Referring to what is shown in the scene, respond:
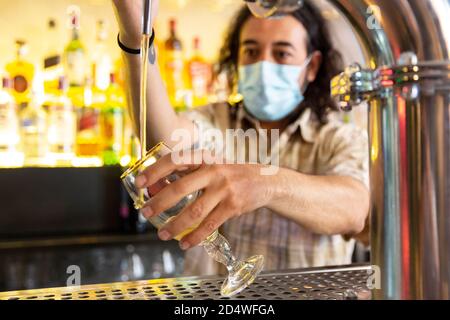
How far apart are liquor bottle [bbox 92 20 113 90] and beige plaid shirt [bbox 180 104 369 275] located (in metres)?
0.79

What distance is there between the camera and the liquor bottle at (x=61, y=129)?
6.53 ft

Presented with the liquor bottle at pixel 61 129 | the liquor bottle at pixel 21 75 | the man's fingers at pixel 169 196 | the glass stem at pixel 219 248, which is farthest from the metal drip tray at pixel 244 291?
the liquor bottle at pixel 21 75

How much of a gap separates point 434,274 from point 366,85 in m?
0.14

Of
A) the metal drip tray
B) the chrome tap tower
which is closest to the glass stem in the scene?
the metal drip tray

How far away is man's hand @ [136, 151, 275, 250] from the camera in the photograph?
46 cm

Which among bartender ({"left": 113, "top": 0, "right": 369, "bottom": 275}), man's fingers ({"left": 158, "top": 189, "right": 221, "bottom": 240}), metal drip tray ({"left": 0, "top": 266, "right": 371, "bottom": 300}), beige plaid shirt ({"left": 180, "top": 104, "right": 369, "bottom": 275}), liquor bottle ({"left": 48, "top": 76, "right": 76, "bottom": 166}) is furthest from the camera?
liquor bottle ({"left": 48, "top": 76, "right": 76, "bottom": 166})

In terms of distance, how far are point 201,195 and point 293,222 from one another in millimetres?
719

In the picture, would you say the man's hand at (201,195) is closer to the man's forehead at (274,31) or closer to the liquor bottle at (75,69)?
the man's forehead at (274,31)

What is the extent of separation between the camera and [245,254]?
127 centimetres

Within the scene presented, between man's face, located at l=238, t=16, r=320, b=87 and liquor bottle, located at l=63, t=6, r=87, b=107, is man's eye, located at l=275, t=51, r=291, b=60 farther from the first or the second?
liquor bottle, located at l=63, t=6, r=87, b=107

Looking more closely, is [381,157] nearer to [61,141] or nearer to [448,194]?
[448,194]

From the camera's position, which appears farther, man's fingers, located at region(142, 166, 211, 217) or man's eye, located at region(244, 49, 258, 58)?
man's eye, located at region(244, 49, 258, 58)

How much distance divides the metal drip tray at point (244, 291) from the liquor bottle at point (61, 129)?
141 centimetres
